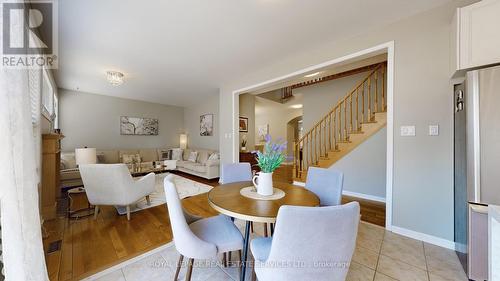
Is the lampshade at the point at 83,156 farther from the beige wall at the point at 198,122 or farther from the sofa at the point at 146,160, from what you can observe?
the beige wall at the point at 198,122

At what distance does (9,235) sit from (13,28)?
3.98 ft

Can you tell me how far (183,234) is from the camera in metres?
1.18

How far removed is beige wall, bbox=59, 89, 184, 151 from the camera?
194 inches

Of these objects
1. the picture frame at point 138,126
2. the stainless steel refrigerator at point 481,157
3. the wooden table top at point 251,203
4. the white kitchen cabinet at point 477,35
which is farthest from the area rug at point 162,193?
the white kitchen cabinet at point 477,35

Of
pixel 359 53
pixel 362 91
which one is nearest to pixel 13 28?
pixel 359 53

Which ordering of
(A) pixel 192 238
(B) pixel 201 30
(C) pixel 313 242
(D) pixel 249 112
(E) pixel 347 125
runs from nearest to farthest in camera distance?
1. (C) pixel 313 242
2. (A) pixel 192 238
3. (B) pixel 201 30
4. (E) pixel 347 125
5. (D) pixel 249 112

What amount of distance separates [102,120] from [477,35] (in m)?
7.41

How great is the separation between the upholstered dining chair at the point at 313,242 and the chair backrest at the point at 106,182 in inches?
89.4

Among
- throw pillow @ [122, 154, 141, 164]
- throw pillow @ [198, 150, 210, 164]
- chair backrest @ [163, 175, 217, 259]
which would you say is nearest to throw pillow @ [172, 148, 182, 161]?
throw pillow @ [198, 150, 210, 164]

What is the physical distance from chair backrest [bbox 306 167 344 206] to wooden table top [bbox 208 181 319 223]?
300mm

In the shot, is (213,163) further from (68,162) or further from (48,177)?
(68,162)

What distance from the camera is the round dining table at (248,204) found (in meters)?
1.09

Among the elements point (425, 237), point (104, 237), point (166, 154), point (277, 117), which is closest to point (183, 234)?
point (104, 237)

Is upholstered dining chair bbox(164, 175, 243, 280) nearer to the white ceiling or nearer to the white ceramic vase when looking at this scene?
the white ceramic vase
